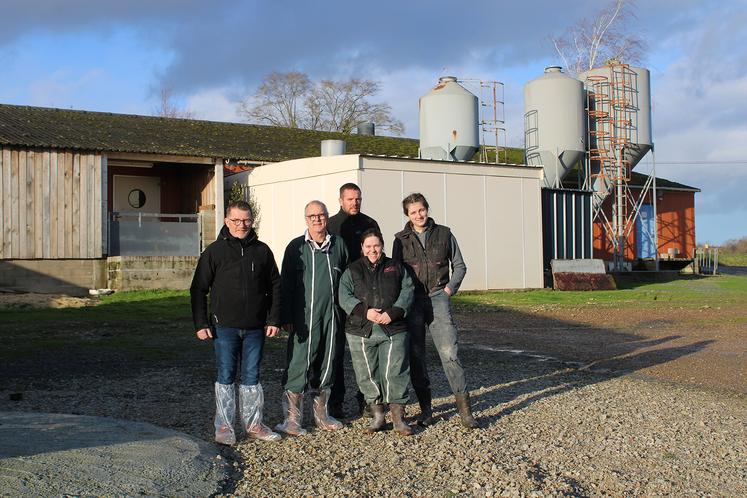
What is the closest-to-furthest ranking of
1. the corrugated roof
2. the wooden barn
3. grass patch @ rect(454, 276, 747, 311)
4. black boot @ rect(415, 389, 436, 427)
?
black boot @ rect(415, 389, 436, 427), grass patch @ rect(454, 276, 747, 311), the wooden barn, the corrugated roof

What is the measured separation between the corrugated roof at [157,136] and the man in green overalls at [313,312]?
17.0 metres

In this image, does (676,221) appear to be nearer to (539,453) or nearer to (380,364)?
(380,364)

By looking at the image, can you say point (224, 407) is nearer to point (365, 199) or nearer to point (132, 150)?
point (365, 199)

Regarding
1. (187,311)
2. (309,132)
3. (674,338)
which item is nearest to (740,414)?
(674,338)

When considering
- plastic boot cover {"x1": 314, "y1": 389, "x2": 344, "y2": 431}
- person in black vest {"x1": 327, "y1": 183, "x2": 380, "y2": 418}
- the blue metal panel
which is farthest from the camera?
the blue metal panel

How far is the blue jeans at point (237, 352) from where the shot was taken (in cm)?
609

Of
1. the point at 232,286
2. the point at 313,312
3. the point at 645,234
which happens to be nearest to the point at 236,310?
the point at 232,286

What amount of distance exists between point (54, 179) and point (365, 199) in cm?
824

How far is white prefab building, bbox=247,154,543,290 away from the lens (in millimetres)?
21078

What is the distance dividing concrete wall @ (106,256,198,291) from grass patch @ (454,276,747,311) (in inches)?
284

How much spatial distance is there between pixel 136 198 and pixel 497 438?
22.5 metres

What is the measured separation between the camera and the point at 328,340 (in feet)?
21.2

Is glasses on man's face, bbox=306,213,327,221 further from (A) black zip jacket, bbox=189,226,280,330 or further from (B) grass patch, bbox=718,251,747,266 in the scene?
(B) grass patch, bbox=718,251,747,266

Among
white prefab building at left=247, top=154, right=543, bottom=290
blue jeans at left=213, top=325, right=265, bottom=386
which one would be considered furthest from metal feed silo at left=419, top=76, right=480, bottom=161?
blue jeans at left=213, top=325, right=265, bottom=386
